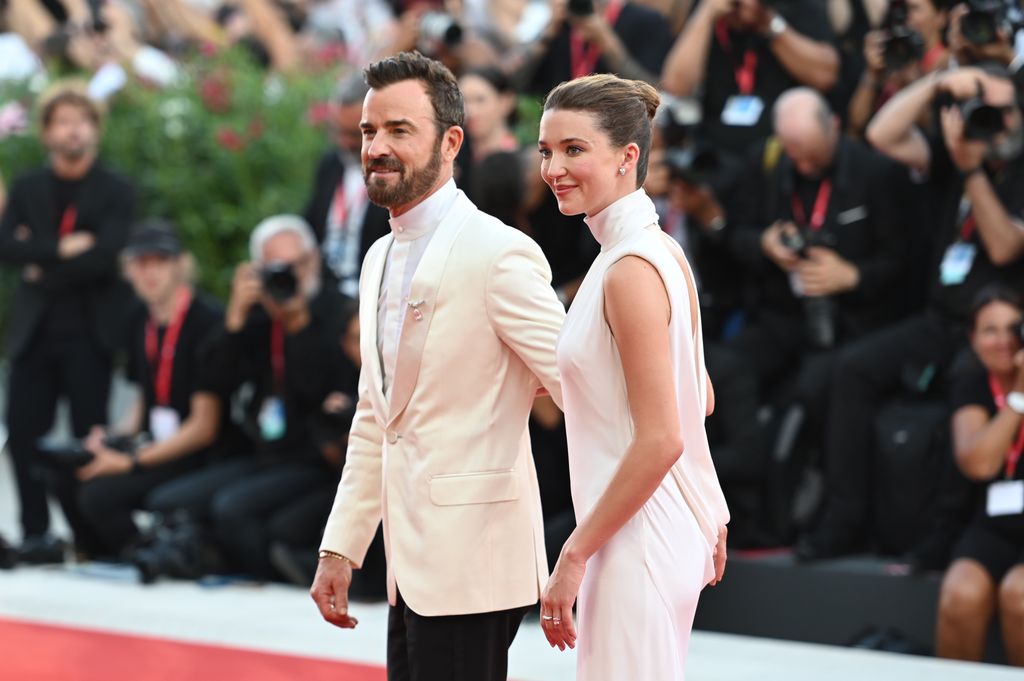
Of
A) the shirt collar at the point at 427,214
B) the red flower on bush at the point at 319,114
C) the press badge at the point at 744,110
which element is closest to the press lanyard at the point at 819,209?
the press badge at the point at 744,110

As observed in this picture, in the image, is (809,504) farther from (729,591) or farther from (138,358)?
(138,358)

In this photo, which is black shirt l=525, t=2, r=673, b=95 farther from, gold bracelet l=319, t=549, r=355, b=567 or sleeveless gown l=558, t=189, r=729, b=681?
sleeveless gown l=558, t=189, r=729, b=681

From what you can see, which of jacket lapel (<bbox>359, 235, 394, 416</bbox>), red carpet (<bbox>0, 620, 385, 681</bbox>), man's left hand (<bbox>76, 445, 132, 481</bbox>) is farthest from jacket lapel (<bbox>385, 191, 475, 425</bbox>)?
man's left hand (<bbox>76, 445, 132, 481</bbox>)

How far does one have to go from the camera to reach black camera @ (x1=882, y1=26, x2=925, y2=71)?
5805 mm

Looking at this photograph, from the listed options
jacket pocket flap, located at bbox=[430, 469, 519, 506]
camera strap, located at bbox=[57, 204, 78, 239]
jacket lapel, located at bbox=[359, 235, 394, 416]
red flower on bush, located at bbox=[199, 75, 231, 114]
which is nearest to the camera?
jacket pocket flap, located at bbox=[430, 469, 519, 506]

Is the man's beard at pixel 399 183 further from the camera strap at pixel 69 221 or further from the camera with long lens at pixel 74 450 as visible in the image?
the camera strap at pixel 69 221

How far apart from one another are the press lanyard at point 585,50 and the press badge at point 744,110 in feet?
1.97

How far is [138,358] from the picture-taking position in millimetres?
7023

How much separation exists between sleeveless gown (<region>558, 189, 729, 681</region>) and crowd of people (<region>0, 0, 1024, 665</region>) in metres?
2.61

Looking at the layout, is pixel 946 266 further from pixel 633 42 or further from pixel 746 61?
pixel 633 42

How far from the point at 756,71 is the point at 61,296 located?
3101mm

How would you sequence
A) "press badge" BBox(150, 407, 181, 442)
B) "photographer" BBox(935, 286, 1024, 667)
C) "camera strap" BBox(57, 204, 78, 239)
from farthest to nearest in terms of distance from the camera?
"camera strap" BBox(57, 204, 78, 239) < "press badge" BBox(150, 407, 181, 442) < "photographer" BBox(935, 286, 1024, 667)

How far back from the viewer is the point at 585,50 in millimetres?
6781

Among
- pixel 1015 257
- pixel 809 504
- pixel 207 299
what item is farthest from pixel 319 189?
pixel 1015 257
